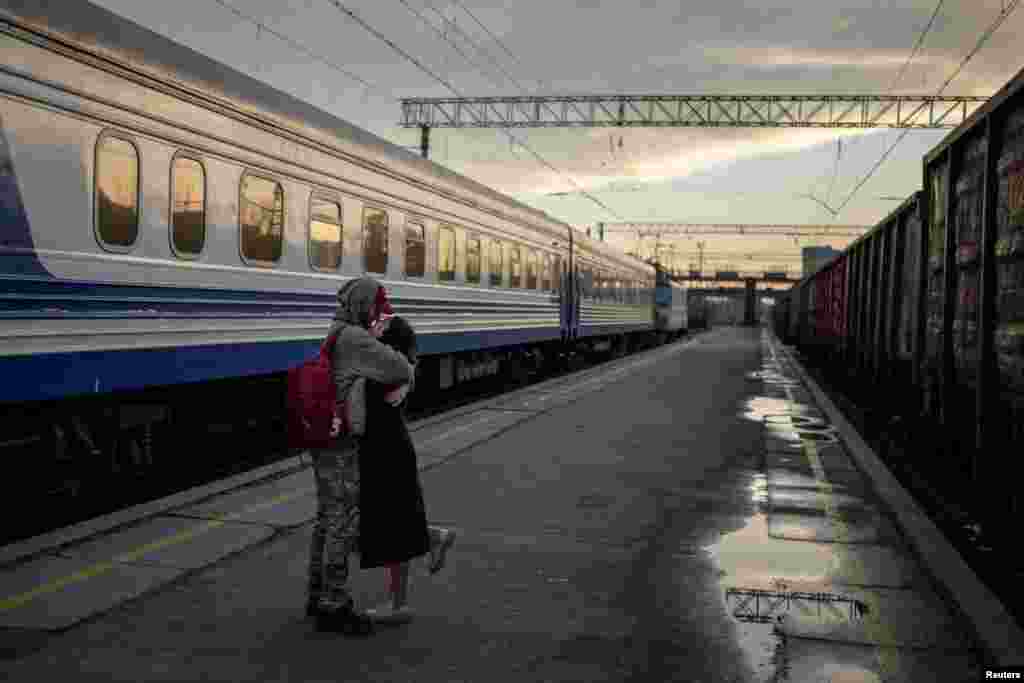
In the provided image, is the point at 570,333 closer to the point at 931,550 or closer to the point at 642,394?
the point at 642,394

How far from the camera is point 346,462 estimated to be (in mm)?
5074

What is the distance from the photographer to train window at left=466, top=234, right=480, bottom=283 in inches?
661

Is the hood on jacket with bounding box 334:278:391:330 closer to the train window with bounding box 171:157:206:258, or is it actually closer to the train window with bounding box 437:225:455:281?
the train window with bounding box 171:157:206:258

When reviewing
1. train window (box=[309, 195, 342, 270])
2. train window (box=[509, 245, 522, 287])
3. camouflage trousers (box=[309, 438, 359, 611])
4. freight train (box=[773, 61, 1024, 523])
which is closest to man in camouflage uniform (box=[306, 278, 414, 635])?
camouflage trousers (box=[309, 438, 359, 611])

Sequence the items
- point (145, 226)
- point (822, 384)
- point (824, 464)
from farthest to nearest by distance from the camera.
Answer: point (822, 384) → point (824, 464) → point (145, 226)

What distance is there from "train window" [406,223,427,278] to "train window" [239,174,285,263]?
12.1ft

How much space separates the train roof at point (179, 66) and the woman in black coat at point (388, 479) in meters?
3.64

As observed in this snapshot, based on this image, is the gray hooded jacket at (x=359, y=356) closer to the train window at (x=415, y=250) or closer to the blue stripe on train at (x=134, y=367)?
the blue stripe on train at (x=134, y=367)

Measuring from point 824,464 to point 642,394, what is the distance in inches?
333

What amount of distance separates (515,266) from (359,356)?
15.2 metres

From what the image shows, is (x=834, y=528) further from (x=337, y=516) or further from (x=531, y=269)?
(x=531, y=269)

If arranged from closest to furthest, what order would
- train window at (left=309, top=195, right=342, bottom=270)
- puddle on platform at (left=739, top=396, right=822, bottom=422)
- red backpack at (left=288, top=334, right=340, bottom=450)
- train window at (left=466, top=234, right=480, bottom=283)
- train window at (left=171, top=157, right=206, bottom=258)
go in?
1. red backpack at (left=288, top=334, right=340, bottom=450)
2. train window at (left=171, top=157, right=206, bottom=258)
3. train window at (left=309, top=195, right=342, bottom=270)
4. puddle on platform at (left=739, top=396, right=822, bottom=422)
5. train window at (left=466, top=234, right=480, bottom=283)

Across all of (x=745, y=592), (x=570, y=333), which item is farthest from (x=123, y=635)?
(x=570, y=333)

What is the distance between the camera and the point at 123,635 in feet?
16.0
